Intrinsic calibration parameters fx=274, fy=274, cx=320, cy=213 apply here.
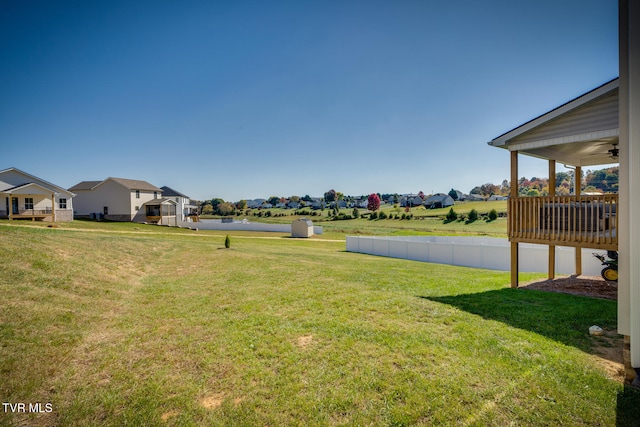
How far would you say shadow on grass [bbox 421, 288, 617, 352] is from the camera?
189 inches

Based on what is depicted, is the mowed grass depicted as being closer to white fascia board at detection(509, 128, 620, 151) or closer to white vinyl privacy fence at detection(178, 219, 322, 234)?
white fascia board at detection(509, 128, 620, 151)

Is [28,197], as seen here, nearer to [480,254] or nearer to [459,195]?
[480,254]

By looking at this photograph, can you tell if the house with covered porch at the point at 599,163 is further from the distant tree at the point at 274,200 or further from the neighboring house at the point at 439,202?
the distant tree at the point at 274,200

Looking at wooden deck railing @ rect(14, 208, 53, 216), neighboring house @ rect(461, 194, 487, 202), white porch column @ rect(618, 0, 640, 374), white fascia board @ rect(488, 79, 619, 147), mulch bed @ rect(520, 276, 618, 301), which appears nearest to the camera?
white porch column @ rect(618, 0, 640, 374)

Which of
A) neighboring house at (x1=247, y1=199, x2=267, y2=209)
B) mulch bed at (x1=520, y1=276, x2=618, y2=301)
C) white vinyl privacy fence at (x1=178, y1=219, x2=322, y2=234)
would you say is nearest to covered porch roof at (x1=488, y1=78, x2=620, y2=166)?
mulch bed at (x1=520, y1=276, x2=618, y2=301)

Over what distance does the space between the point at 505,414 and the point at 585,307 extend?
203 inches

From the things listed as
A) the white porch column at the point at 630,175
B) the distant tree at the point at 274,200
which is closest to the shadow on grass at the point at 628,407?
the white porch column at the point at 630,175

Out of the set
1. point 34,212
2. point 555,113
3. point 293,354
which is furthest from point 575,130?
point 34,212

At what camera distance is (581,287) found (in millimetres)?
8242

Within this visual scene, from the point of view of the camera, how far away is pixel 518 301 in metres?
6.69

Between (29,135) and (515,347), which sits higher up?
(29,135)

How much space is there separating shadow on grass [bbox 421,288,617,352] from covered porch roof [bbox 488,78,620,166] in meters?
4.33

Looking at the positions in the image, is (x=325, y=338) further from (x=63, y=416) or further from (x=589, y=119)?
(x=589, y=119)

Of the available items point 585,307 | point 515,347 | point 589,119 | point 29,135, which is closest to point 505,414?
point 515,347
